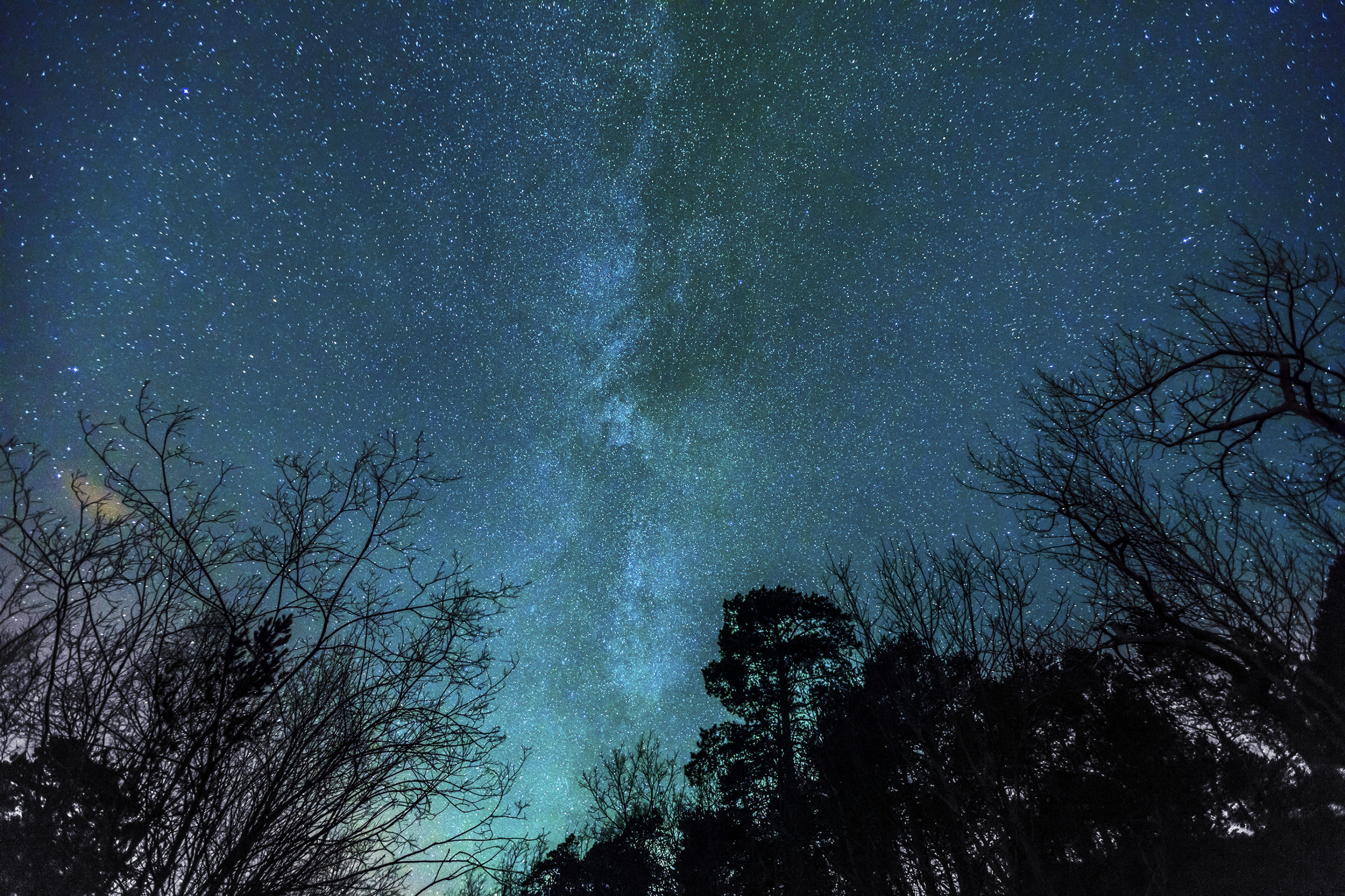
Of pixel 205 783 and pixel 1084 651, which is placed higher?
pixel 1084 651

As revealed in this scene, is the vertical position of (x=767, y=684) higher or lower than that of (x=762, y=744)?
higher

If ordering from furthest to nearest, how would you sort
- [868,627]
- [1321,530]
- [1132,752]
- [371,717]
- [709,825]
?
[709,825] < [1132,752] < [868,627] < [1321,530] < [371,717]

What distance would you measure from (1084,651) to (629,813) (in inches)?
797

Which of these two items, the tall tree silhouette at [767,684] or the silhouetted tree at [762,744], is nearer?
the silhouetted tree at [762,744]

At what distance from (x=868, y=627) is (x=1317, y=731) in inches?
252

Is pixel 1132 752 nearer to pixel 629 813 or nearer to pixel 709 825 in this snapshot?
pixel 709 825

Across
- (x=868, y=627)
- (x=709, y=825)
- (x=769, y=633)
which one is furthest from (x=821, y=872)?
(x=868, y=627)

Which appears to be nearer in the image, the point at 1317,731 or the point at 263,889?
the point at 263,889

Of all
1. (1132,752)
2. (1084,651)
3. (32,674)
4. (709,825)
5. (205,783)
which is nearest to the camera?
(205,783)

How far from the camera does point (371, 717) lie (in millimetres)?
3889

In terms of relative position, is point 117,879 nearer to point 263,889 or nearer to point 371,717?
point 263,889

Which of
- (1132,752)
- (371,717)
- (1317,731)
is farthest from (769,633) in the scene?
(371,717)

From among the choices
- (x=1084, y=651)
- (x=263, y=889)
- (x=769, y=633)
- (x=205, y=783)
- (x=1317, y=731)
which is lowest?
(x=263, y=889)

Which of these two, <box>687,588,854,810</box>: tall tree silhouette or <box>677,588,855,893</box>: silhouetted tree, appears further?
<box>687,588,854,810</box>: tall tree silhouette
